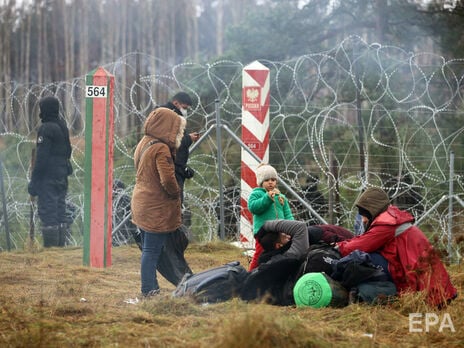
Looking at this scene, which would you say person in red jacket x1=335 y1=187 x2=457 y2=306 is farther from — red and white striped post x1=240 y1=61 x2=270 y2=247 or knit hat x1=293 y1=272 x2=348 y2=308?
red and white striped post x1=240 y1=61 x2=270 y2=247

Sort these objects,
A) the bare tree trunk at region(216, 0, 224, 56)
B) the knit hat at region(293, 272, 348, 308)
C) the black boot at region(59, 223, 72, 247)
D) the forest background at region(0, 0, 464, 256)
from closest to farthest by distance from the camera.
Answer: the knit hat at region(293, 272, 348, 308) → the forest background at region(0, 0, 464, 256) → the black boot at region(59, 223, 72, 247) → the bare tree trunk at region(216, 0, 224, 56)

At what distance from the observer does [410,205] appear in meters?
10.1

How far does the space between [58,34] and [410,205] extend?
39.2m

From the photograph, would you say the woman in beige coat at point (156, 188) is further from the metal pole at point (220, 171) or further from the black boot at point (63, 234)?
the black boot at point (63, 234)

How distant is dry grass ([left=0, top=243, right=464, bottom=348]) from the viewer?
473 cm

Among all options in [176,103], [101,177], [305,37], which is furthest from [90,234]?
[305,37]

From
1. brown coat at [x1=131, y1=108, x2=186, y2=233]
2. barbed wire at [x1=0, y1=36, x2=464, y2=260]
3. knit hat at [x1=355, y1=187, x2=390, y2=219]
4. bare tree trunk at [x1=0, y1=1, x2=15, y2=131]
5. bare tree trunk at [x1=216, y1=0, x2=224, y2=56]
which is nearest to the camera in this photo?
knit hat at [x1=355, y1=187, x2=390, y2=219]

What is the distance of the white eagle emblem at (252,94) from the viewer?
9979 mm

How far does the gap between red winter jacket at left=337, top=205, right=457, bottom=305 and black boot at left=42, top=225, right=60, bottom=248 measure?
4.79 metres

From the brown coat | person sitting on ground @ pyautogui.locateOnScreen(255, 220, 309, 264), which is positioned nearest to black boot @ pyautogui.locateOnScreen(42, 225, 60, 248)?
the brown coat

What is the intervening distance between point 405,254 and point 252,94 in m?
4.11

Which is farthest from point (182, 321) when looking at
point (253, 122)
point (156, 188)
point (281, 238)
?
point (253, 122)

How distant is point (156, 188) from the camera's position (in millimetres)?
6906

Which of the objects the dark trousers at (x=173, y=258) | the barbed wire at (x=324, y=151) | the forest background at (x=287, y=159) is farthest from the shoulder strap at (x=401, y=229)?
the barbed wire at (x=324, y=151)
